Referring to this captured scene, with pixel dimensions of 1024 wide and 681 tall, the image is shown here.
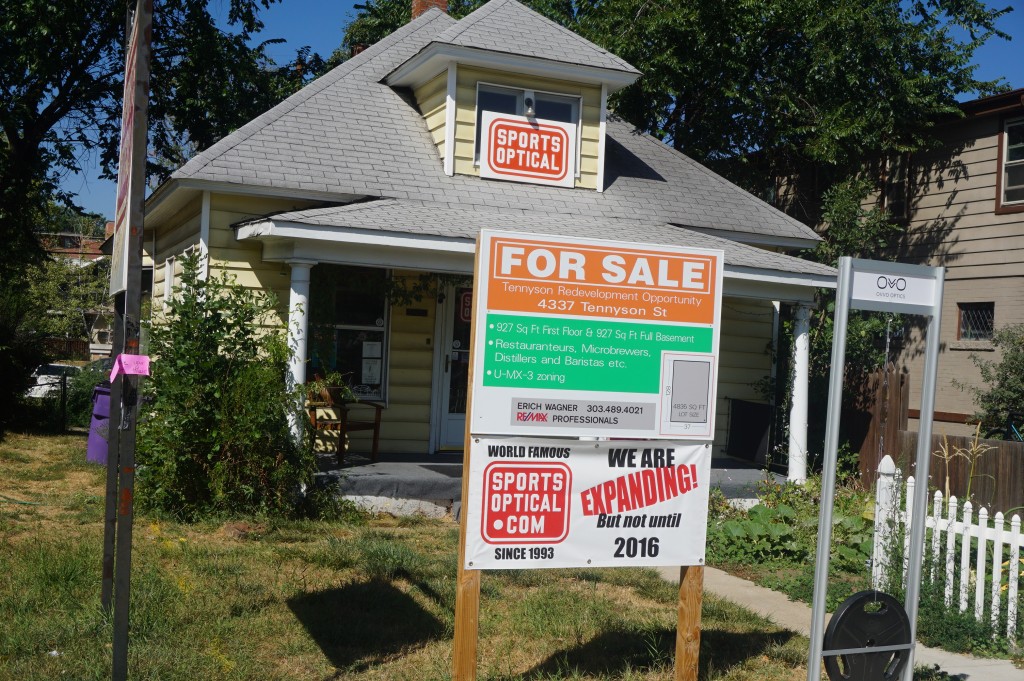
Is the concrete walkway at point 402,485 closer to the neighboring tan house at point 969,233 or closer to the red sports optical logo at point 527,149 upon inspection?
the red sports optical logo at point 527,149

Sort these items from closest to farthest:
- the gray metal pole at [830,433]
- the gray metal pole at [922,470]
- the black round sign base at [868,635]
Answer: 1. the gray metal pole at [830,433]
2. the black round sign base at [868,635]
3. the gray metal pole at [922,470]

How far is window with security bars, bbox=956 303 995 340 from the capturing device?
53.1 feet

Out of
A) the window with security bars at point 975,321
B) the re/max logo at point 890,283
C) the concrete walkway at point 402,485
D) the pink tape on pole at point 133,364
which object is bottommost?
the concrete walkway at point 402,485

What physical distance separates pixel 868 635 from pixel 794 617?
7.51 ft

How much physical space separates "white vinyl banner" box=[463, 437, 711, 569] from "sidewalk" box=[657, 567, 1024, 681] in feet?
4.70

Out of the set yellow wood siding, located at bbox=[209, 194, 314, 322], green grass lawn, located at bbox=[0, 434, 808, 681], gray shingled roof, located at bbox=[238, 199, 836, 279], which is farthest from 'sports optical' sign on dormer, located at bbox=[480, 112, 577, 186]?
green grass lawn, located at bbox=[0, 434, 808, 681]

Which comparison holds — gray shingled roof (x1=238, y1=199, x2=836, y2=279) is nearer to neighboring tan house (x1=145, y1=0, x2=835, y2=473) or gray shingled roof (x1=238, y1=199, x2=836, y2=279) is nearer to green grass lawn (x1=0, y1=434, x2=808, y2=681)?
neighboring tan house (x1=145, y1=0, x2=835, y2=473)

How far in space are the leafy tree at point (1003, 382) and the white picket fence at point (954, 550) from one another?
7.53 meters

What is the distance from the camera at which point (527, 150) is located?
41.5ft

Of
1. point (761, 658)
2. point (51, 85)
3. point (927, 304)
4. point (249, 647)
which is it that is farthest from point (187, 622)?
point (51, 85)

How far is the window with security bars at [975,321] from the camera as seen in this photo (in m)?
16.2

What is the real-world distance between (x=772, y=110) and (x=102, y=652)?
55.9ft

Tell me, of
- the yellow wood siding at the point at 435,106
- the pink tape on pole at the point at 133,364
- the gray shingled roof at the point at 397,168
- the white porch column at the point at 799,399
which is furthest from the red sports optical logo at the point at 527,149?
the pink tape on pole at the point at 133,364

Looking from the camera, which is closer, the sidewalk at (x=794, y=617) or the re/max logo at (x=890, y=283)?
the re/max logo at (x=890, y=283)
